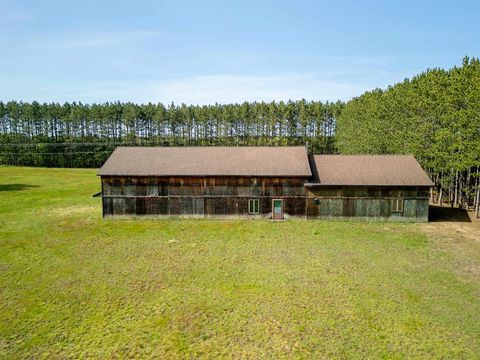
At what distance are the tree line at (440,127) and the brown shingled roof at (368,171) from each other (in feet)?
12.2

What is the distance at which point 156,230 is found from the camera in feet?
97.2

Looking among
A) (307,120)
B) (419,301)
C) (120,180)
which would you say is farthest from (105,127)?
(419,301)

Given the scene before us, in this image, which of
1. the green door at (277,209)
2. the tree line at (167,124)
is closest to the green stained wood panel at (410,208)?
the green door at (277,209)

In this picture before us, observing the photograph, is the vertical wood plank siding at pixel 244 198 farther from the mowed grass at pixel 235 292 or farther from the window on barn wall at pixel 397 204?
the mowed grass at pixel 235 292

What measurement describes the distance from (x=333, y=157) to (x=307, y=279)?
63.5ft

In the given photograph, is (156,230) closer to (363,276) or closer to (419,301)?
(363,276)

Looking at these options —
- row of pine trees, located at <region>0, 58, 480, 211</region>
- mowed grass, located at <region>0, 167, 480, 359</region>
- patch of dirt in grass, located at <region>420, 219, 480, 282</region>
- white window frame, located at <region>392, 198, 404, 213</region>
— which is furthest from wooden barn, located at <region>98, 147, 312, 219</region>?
row of pine trees, located at <region>0, 58, 480, 211</region>

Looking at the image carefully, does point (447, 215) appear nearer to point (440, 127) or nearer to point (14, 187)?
point (440, 127)

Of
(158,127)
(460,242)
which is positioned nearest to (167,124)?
(158,127)

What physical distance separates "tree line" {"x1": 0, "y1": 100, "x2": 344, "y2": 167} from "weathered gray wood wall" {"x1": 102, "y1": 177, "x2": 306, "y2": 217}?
57.2 m

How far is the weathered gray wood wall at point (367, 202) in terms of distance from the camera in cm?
3200

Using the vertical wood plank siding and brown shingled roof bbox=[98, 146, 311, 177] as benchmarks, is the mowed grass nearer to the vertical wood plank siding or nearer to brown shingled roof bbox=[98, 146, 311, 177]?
the vertical wood plank siding

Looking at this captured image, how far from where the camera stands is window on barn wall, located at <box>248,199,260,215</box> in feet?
109

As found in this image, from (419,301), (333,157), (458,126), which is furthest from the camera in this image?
(333,157)
